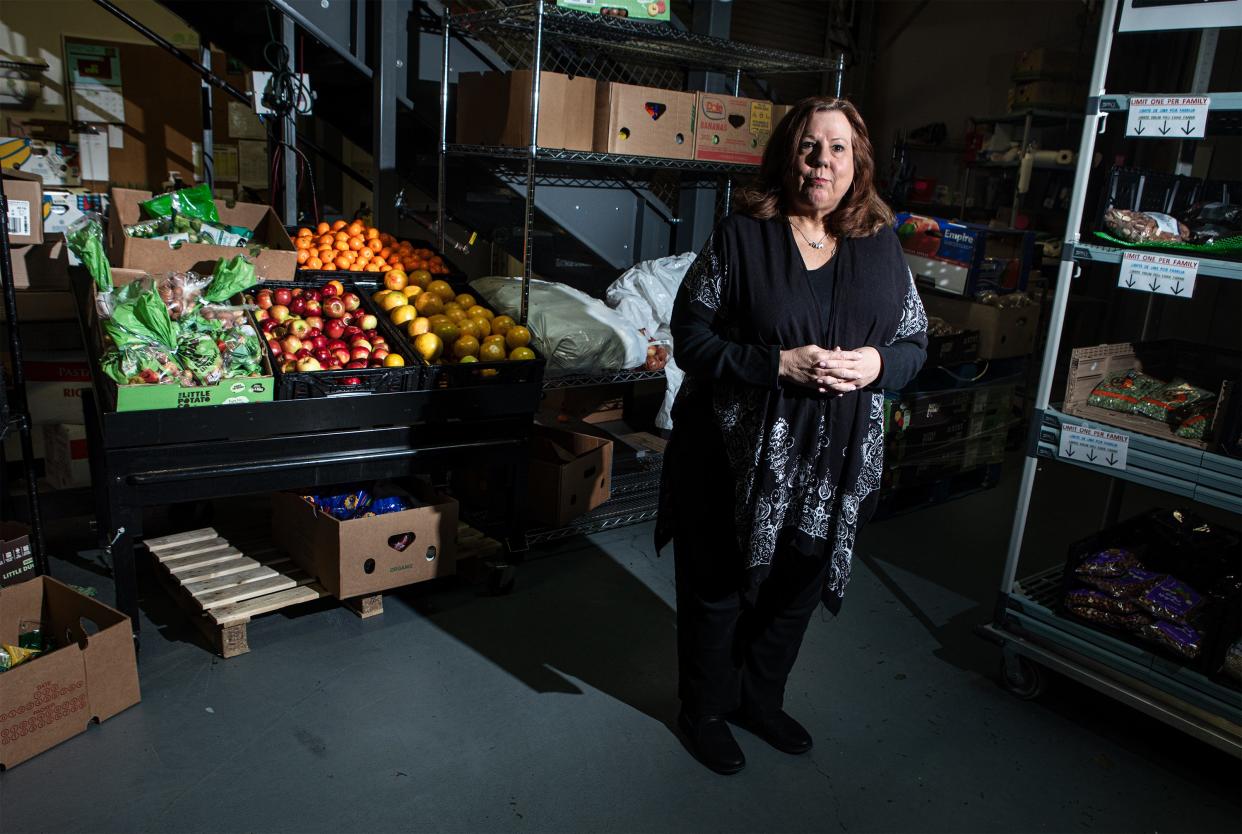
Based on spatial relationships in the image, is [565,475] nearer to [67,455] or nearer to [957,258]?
[67,455]

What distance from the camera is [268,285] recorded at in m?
3.12

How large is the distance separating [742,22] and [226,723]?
7.48 m

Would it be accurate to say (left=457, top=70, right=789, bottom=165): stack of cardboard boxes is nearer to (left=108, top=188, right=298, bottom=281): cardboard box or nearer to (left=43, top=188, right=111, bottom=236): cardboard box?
(left=108, top=188, right=298, bottom=281): cardboard box

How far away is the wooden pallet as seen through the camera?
8.62ft

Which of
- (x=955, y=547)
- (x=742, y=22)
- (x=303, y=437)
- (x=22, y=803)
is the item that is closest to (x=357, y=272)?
(x=303, y=437)

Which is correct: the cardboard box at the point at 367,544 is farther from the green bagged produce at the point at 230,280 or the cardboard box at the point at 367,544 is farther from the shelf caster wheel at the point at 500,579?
the green bagged produce at the point at 230,280

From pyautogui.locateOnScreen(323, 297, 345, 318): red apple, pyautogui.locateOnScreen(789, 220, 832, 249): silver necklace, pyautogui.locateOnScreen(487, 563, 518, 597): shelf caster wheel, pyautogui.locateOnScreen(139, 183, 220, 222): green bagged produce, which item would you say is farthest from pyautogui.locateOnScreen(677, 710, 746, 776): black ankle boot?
pyautogui.locateOnScreen(139, 183, 220, 222): green bagged produce

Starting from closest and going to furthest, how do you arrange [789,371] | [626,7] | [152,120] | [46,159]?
[789,371] → [626,7] → [46,159] → [152,120]

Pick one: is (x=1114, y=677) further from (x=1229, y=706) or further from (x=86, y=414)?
(x=86, y=414)

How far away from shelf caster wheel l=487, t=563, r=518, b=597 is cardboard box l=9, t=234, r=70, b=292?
80.9 inches

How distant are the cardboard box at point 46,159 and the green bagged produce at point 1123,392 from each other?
571 centimetres

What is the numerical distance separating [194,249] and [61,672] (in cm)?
145

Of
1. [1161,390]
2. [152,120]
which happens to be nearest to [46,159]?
[152,120]

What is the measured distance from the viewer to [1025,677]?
2.72 m
